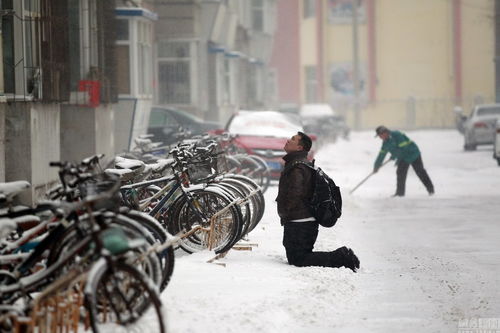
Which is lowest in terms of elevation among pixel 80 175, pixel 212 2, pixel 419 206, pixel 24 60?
pixel 419 206

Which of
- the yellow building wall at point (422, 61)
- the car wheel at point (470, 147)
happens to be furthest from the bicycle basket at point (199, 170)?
the yellow building wall at point (422, 61)

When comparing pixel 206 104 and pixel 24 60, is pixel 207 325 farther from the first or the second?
pixel 206 104

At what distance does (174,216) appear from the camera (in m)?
12.2

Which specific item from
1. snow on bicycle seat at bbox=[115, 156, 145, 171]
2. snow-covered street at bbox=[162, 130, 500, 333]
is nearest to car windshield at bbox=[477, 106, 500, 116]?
snow-covered street at bbox=[162, 130, 500, 333]

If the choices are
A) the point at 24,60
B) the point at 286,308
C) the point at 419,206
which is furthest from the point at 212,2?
the point at 286,308

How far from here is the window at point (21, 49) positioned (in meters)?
15.5

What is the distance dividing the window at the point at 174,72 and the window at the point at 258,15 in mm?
16790

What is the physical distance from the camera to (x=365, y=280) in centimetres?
1151

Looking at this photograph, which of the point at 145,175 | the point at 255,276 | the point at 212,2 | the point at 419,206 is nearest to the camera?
the point at 255,276

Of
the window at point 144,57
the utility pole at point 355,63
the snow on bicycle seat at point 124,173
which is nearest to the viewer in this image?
the snow on bicycle seat at point 124,173

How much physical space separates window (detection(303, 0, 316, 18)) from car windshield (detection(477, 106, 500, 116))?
30.9 meters

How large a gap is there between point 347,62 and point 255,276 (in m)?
58.3

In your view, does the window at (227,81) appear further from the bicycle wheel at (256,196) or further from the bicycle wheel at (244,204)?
the bicycle wheel at (244,204)

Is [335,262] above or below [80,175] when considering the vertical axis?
below
